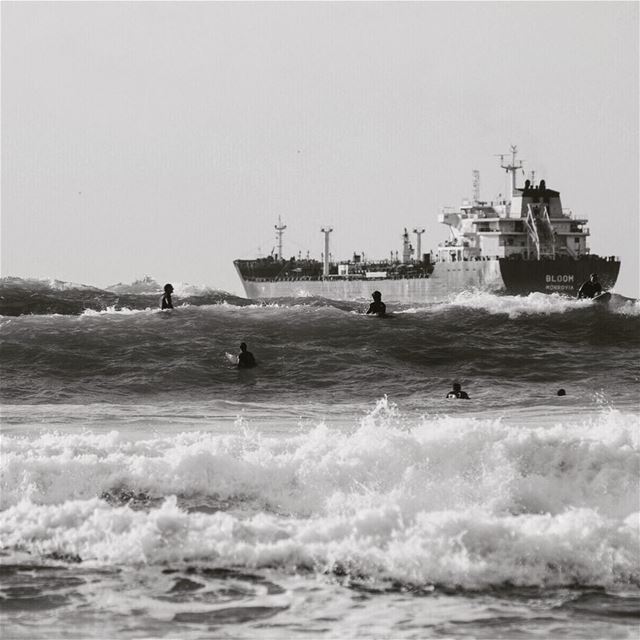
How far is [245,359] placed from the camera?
24391mm

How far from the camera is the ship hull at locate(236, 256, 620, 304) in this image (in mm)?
75125

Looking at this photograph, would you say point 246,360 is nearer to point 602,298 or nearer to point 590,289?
point 602,298

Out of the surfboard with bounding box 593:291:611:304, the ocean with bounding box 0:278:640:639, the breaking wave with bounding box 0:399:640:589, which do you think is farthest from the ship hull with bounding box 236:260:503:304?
the breaking wave with bounding box 0:399:640:589

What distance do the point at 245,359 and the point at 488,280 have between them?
53925 millimetres

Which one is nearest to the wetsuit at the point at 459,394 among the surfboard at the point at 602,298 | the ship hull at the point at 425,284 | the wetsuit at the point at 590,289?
the surfboard at the point at 602,298

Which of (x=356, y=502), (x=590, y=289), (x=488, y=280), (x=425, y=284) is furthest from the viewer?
(x=425, y=284)

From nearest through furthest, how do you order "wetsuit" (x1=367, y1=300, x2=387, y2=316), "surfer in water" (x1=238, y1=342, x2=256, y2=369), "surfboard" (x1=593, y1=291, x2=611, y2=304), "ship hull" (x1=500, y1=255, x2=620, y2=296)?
"surfer in water" (x1=238, y1=342, x2=256, y2=369) < "wetsuit" (x1=367, y1=300, x2=387, y2=316) < "surfboard" (x1=593, y1=291, x2=611, y2=304) < "ship hull" (x1=500, y1=255, x2=620, y2=296)

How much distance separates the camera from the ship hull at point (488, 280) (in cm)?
7512

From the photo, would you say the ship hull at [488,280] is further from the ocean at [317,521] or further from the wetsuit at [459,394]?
the ocean at [317,521]

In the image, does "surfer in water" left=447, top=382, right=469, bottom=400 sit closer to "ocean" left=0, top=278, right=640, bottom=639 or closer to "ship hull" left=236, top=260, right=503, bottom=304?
"ocean" left=0, top=278, right=640, bottom=639

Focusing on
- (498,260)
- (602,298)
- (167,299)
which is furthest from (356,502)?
(498,260)

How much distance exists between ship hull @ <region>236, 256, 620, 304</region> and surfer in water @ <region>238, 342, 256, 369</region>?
5189 centimetres

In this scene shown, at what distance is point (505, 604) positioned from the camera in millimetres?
9352

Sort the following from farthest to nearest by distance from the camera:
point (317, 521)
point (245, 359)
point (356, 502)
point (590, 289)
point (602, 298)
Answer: point (590, 289), point (602, 298), point (245, 359), point (356, 502), point (317, 521)
